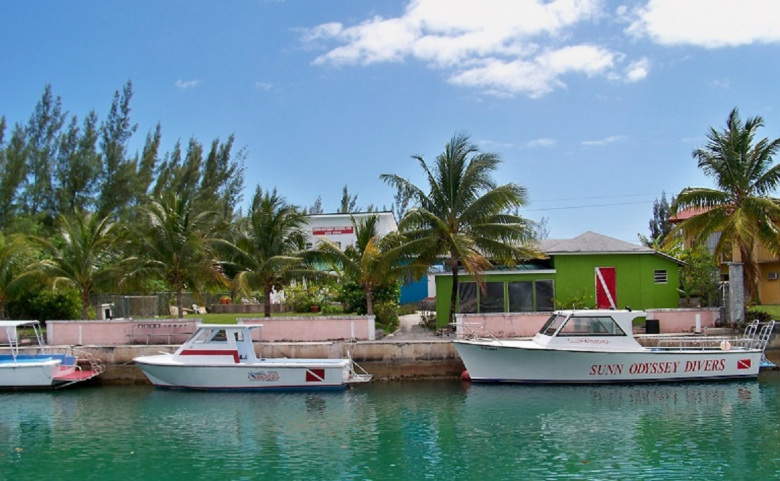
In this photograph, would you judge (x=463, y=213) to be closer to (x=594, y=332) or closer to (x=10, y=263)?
(x=594, y=332)

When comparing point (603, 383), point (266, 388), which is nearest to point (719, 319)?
point (603, 383)

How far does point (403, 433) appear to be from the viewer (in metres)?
15.1

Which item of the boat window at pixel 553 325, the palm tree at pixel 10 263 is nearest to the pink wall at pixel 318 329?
the boat window at pixel 553 325

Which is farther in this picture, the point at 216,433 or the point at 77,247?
the point at 77,247

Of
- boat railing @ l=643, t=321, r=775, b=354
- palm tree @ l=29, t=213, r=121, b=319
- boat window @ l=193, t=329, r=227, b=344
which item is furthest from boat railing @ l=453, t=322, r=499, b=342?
palm tree @ l=29, t=213, r=121, b=319

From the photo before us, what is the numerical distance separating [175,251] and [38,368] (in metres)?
6.57

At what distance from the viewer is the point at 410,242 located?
24.0 meters

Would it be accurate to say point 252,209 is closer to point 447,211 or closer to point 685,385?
point 447,211

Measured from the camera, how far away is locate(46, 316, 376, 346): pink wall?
22.6 metres

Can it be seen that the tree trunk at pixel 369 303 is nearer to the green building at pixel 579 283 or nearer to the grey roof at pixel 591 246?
the green building at pixel 579 283

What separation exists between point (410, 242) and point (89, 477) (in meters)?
13.9

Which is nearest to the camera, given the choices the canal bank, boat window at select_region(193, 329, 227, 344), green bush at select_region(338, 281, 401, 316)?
boat window at select_region(193, 329, 227, 344)

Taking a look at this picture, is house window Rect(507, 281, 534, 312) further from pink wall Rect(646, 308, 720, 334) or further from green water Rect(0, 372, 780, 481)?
green water Rect(0, 372, 780, 481)

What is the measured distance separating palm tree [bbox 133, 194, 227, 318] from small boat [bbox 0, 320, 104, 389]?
446cm
